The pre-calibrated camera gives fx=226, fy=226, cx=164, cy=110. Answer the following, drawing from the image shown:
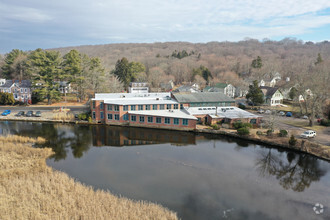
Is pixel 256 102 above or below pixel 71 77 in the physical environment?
below

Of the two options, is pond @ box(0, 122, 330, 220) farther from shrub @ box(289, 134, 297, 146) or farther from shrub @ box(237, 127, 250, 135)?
shrub @ box(237, 127, 250, 135)

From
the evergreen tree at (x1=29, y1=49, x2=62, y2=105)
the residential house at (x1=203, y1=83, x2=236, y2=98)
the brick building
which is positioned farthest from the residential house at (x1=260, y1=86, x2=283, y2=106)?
the evergreen tree at (x1=29, y1=49, x2=62, y2=105)

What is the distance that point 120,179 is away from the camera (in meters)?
20.6

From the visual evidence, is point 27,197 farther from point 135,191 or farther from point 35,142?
point 35,142

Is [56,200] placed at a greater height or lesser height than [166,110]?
lesser

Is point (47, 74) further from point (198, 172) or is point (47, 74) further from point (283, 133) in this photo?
point (283, 133)

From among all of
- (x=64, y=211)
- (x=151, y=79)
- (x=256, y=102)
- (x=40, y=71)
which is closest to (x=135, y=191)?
(x=64, y=211)

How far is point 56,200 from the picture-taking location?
16359 mm

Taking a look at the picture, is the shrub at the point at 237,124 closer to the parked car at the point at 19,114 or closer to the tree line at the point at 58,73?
the tree line at the point at 58,73

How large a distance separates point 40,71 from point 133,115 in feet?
94.0

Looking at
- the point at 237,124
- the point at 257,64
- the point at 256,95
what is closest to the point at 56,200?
the point at 237,124

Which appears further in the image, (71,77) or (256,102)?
(71,77)

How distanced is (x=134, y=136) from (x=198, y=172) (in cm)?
1392

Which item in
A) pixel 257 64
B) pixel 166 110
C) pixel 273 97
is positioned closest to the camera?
pixel 166 110
